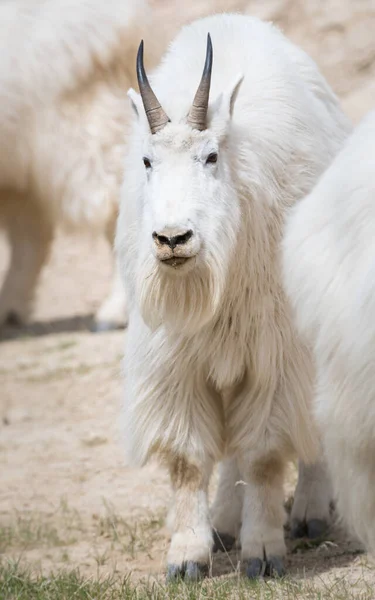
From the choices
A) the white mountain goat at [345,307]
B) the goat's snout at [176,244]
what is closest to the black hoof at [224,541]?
the white mountain goat at [345,307]

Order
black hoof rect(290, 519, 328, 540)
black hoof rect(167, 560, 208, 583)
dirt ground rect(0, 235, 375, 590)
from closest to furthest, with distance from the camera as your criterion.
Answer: black hoof rect(167, 560, 208, 583) < dirt ground rect(0, 235, 375, 590) < black hoof rect(290, 519, 328, 540)

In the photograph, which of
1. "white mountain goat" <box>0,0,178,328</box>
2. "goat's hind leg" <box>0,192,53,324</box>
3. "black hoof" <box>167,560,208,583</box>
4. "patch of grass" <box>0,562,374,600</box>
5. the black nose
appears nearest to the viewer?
"patch of grass" <box>0,562,374,600</box>

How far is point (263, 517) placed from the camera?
4.54 metres

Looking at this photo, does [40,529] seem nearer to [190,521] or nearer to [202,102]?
[190,521]

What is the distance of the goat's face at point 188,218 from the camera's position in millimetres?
4098

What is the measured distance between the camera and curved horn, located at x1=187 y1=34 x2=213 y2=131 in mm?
4281

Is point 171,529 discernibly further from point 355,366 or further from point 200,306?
point 355,366

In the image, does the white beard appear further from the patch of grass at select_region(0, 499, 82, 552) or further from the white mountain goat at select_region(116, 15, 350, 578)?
the patch of grass at select_region(0, 499, 82, 552)

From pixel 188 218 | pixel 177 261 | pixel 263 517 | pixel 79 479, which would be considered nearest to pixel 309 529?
pixel 263 517

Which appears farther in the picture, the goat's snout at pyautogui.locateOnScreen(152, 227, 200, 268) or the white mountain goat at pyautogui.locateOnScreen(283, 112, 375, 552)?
the goat's snout at pyautogui.locateOnScreen(152, 227, 200, 268)

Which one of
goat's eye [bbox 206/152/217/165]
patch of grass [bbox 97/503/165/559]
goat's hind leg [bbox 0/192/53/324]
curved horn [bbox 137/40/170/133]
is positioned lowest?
patch of grass [bbox 97/503/165/559]

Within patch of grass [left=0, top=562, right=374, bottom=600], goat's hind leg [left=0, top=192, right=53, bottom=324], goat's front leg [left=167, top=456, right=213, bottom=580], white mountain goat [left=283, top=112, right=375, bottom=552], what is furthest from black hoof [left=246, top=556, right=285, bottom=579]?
goat's hind leg [left=0, top=192, right=53, bottom=324]

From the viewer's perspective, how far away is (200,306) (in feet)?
14.1

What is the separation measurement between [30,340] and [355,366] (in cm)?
524
